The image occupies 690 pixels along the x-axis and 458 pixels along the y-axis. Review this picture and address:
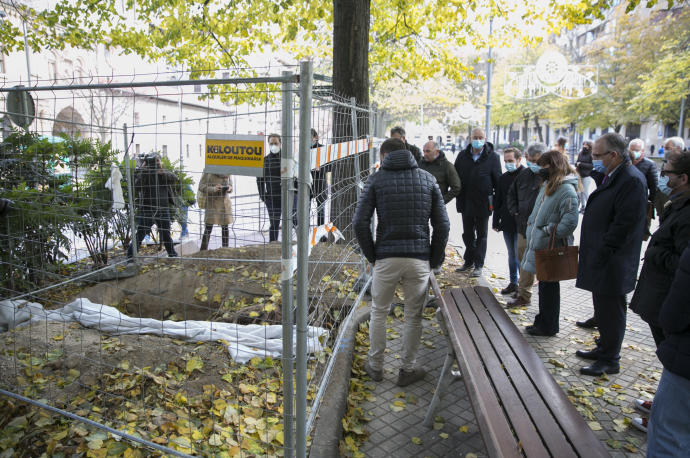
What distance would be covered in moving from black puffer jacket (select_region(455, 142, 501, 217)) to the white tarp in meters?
3.63

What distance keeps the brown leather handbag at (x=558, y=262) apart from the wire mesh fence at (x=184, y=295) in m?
1.96

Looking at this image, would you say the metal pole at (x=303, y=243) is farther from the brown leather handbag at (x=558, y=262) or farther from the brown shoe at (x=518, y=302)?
the brown shoe at (x=518, y=302)

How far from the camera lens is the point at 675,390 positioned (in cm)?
247

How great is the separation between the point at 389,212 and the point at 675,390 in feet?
7.21

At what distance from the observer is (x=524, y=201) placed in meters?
5.95

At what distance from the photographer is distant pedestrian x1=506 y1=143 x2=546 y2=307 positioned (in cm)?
586

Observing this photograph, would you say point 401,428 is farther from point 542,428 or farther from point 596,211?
point 596,211

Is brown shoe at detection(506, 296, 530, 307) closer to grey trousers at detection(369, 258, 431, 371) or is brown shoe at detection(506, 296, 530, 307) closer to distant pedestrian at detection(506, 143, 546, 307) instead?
distant pedestrian at detection(506, 143, 546, 307)

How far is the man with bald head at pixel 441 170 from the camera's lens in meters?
7.03

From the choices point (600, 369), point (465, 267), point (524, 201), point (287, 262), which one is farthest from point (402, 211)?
point (465, 267)

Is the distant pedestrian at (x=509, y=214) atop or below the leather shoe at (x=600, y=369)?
atop

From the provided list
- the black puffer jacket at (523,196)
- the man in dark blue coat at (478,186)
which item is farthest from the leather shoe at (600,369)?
the man in dark blue coat at (478,186)

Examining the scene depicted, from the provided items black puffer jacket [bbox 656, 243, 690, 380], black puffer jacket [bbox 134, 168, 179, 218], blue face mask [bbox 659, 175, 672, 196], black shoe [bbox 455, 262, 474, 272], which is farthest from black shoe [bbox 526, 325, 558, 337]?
black puffer jacket [bbox 134, 168, 179, 218]

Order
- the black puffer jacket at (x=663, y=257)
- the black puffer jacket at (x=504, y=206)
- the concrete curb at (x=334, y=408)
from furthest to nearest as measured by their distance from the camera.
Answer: the black puffer jacket at (x=504, y=206) → the concrete curb at (x=334, y=408) → the black puffer jacket at (x=663, y=257)
